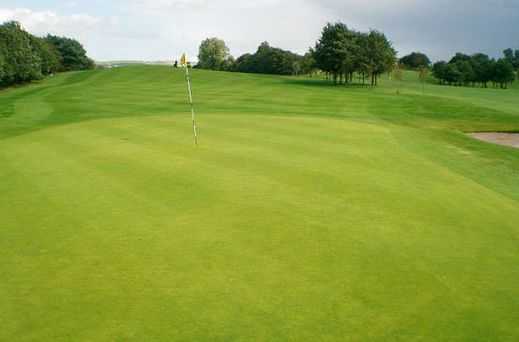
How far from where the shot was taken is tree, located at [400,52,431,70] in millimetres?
155250

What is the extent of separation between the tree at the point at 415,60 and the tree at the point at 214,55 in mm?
67472

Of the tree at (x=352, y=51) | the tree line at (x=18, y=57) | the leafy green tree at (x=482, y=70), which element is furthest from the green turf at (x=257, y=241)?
the leafy green tree at (x=482, y=70)

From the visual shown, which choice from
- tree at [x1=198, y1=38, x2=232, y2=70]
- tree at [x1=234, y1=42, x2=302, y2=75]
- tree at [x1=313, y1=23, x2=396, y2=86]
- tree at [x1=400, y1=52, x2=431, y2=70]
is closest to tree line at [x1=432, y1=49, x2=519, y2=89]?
tree at [x1=234, y1=42, x2=302, y2=75]

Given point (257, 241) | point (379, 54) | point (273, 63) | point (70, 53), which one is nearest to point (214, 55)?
point (273, 63)

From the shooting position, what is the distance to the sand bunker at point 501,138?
22.0 metres

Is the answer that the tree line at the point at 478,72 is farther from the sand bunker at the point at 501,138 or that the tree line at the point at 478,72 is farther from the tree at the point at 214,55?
the sand bunker at the point at 501,138

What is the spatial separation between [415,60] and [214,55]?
255 feet

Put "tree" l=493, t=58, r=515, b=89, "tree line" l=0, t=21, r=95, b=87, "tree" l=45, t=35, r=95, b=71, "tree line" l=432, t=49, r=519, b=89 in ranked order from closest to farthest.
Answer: "tree line" l=0, t=21, r=95, b=87 → "tree" l=493, t=58, r=515, b=89 → "tree line" l=432, t=49, r=519, b=89 → "tree" l=45, t=35, r=95, b=71

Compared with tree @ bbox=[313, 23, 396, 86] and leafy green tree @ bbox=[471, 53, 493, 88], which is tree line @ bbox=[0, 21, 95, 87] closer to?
tree @ bbox=[313, 23, 396, 86]

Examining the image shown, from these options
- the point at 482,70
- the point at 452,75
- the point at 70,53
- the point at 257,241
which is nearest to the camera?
the point at 257,241

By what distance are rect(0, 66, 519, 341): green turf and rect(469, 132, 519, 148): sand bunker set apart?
16.3 feet

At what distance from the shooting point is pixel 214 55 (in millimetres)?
125188

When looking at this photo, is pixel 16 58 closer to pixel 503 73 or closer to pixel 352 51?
pixel 352 51

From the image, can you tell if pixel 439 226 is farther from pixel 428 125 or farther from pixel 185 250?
pixel 428 125
